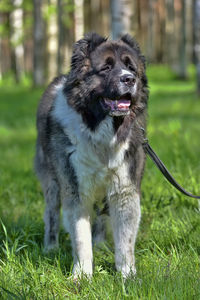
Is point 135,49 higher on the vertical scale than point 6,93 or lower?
higher

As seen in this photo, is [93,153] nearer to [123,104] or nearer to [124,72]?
[123,104]

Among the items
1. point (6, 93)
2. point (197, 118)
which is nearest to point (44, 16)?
point (6, 93)

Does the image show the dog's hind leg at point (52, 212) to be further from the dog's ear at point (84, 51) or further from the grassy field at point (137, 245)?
the dog's ear at point (84, 51)

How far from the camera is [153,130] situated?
8570 mm

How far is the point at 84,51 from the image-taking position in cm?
353

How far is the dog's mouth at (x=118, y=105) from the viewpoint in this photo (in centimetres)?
331

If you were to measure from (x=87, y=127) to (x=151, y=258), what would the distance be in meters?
1.06

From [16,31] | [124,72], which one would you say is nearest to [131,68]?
[124,72]

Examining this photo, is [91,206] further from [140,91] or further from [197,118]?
[197,118]

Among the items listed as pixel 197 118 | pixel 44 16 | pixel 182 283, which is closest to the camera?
pixel 182 283

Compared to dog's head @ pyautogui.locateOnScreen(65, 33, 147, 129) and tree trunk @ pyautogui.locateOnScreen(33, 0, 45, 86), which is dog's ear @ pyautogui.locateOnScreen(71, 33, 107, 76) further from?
tree trunk @ pyautogui.locateOnScreen(33, 0, 45, 86)

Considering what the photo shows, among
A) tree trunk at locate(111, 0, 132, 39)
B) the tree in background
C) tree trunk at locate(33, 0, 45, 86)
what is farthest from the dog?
tree trunk at locate(33, 0, 45, 86)

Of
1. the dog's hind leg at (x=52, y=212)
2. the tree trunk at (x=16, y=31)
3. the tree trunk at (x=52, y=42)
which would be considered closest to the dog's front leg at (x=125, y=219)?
the dog's hind leg at (x=52, y=212)

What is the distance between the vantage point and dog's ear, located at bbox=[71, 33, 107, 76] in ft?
11.4
